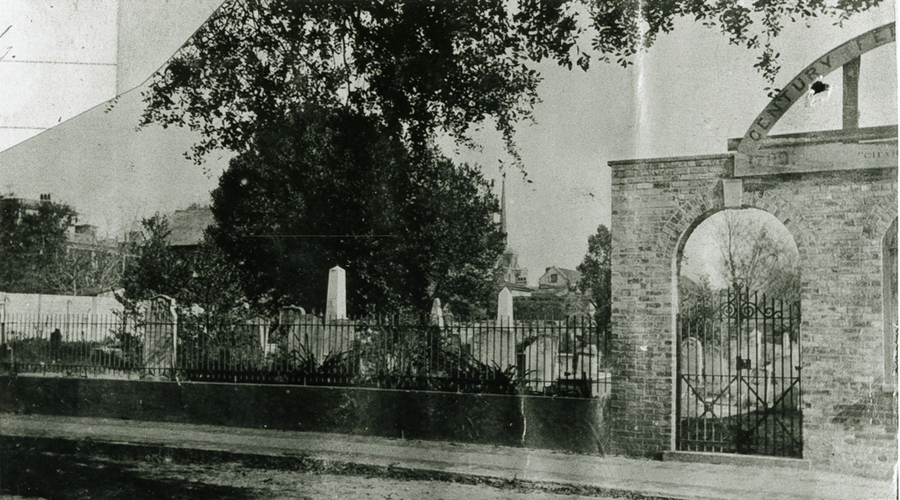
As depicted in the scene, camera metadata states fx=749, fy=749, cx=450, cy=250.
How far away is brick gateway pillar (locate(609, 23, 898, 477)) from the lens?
7.74 m

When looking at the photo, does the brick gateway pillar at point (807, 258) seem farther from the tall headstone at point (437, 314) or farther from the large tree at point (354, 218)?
the tall headstone at point (437, 314)

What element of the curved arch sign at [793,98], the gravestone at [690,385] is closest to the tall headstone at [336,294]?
the gravestone at [690,385]

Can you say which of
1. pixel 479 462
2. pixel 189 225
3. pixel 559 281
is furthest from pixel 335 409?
pixel 189 225

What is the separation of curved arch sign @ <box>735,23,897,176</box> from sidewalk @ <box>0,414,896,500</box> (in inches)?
130

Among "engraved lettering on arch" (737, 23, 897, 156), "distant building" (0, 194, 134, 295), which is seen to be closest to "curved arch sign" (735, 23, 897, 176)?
"engraved lettering on arch" (737, 23, 897, 156)

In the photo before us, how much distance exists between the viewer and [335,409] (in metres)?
10.5

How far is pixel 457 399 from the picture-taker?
984cm

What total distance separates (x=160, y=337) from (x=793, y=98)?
958cm

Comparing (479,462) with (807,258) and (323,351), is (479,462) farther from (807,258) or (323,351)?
(807,258)

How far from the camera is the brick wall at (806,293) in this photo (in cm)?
780

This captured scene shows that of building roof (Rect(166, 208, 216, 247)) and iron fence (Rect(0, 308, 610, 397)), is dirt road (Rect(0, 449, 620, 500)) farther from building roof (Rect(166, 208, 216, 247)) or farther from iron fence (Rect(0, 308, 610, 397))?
building roof (Rect(166, 208, 216, 247))

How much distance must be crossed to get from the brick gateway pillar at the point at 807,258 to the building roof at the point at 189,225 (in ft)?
21.1

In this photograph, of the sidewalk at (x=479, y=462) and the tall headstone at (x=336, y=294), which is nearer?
the sidewalk at (x=479, y=462)

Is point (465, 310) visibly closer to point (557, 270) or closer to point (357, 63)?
point (557, 270)
